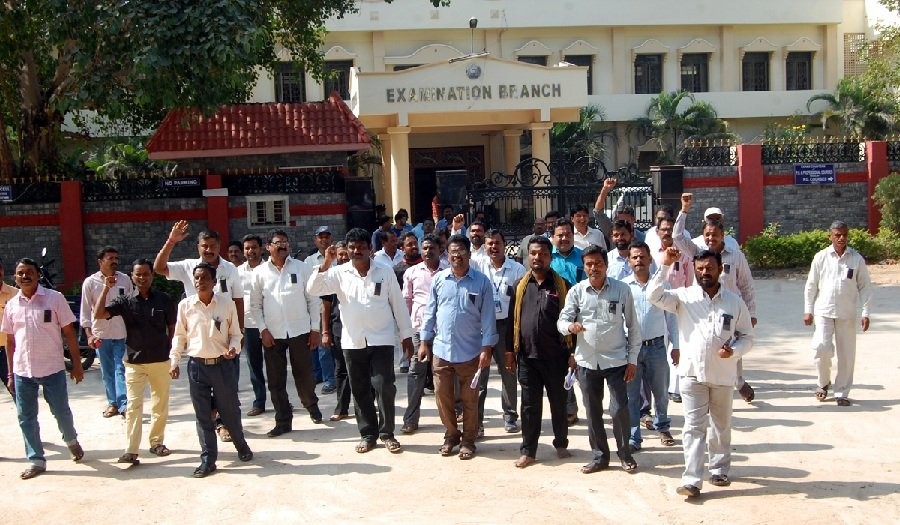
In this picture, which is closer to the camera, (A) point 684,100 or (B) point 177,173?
(B) point 177,173

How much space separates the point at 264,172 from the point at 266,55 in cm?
354

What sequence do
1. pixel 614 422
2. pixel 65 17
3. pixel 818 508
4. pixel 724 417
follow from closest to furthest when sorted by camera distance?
pixel 818 508, pixel 724 417, pixel 614 422, pixel 65 17

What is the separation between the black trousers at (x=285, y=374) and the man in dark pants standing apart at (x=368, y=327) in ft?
2.78

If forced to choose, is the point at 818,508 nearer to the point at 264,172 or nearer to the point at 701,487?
the point at 701,487

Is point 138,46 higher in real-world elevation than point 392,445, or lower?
higher

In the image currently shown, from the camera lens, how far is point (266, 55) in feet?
61.1

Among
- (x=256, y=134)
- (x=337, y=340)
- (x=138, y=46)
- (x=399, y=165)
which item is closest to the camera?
(x=337, y=340)

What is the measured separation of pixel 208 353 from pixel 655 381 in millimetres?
3389

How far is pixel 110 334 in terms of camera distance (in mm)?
8578

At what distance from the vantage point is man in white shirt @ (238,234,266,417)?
847 cm

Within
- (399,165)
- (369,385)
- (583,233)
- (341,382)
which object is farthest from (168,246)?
(399,165)

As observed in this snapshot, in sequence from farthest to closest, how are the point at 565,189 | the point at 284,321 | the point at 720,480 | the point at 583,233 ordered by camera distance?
the point at 565,189 → the point at 583,233 → the point at 284,321 → the point at 720,480

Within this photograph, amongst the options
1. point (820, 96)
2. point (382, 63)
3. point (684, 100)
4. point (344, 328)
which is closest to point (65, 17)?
point (344, 328)

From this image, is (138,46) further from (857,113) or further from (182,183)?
(857,113)
